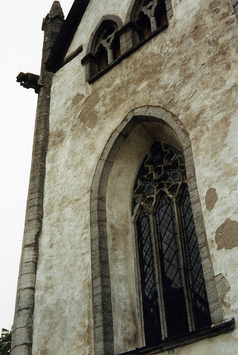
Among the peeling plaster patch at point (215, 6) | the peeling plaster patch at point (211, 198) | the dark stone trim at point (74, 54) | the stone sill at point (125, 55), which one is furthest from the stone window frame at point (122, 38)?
the peeling plaster patch at point (211, 198)

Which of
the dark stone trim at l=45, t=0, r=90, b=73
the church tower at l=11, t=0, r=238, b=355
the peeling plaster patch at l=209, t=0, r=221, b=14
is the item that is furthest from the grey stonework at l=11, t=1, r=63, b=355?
the peeling plaster patch at l=209, t=0, r=221, b=14

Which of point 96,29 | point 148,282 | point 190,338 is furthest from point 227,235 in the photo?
point 96,29

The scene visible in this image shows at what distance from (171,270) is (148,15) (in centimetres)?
467

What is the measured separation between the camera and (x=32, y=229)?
28.1 feet

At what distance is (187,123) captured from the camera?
7051mm

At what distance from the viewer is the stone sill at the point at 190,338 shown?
534 centimetres

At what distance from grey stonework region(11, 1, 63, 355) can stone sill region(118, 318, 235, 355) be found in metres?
2.21

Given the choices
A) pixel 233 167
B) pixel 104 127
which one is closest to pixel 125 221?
pixel 104 127

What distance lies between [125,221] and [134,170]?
92cm

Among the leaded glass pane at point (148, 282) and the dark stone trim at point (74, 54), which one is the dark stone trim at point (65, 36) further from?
the leaded glass pane at point (148, 282)

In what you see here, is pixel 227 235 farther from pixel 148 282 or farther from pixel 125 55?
pixel 125 55

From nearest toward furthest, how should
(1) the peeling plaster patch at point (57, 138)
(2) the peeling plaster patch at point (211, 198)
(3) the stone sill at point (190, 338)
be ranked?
(3) the stone sill at point (190, 338), (2) the peeling plaster patch at point (211, 198), (1) the peeling plaster patch at point (57, 138)

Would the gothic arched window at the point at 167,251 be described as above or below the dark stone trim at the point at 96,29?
below

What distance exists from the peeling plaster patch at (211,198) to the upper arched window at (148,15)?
3.57m
